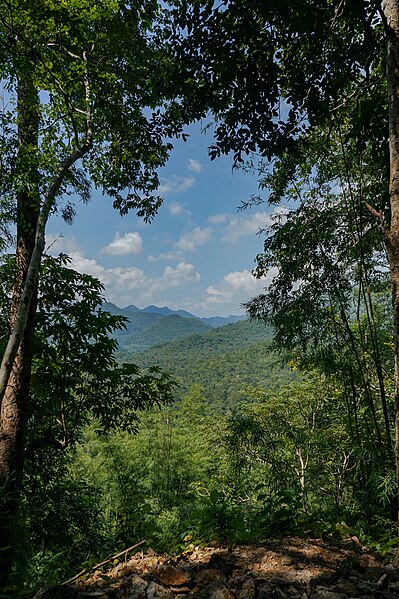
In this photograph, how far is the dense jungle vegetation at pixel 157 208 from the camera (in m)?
2.66

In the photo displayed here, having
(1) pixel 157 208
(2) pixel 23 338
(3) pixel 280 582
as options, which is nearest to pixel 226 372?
(1) pixel 157 208

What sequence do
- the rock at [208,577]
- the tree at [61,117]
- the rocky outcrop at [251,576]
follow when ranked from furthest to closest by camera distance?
the tree at [61,117], the rock at [208,577], the rocky outcrop at [251,576]

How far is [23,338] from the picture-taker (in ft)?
12.8

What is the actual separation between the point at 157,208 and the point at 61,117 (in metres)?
1.78

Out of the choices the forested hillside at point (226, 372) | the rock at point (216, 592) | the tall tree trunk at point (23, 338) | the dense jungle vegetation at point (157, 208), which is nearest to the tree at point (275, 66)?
the dense jungle vegetation at point (157, 208)

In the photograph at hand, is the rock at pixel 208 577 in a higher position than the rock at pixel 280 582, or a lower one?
lower

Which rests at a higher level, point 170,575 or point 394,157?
point 394,157

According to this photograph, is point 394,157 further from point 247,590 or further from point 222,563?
point 222,563

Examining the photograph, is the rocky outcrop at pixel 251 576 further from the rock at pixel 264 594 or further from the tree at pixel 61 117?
the tree at pixel 61 117

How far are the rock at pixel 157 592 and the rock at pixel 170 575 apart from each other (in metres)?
0.08

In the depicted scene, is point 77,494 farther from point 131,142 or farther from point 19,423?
point 131,142

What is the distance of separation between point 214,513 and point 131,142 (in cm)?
424

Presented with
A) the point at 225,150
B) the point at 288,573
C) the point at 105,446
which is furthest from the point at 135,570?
the point at 105,446

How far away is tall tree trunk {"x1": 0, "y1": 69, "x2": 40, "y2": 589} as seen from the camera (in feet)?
11.1
